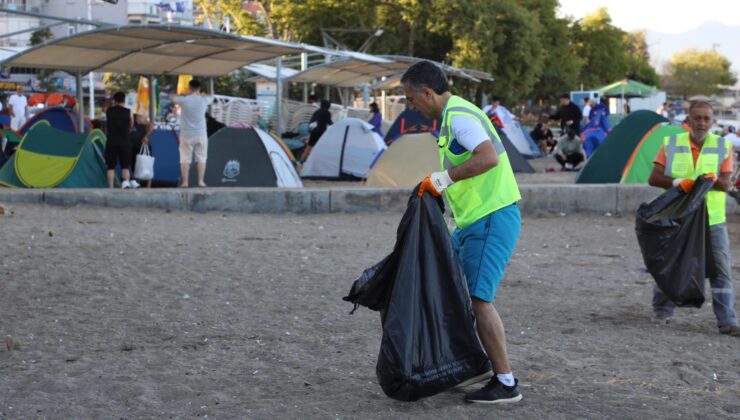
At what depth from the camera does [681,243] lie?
6.87 meters

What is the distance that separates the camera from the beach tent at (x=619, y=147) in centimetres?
1670

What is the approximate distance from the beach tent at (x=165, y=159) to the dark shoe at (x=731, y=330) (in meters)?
10.4

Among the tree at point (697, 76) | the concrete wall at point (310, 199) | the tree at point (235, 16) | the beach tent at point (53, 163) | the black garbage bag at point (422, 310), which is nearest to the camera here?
the black garbage bag at point (422, 310)

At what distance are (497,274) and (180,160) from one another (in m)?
10.9

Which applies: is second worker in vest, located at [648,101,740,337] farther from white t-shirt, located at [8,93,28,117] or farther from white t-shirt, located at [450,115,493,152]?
white t-shirt, located at [8,93,28,117]

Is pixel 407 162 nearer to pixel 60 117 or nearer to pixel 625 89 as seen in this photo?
pixel 60 117

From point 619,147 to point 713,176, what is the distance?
10.2 metres

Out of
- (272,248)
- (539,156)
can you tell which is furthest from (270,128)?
(272,248)

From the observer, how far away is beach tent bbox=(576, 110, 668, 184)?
16703 mm

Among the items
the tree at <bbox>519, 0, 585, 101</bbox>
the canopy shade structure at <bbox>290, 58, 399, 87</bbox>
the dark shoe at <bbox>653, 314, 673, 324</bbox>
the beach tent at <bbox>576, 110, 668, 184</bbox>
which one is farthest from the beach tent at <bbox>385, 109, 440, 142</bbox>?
the tree at <bbox>519, 0, 585, 101</bbox>

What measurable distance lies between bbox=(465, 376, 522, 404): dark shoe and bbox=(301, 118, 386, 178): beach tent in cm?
1329

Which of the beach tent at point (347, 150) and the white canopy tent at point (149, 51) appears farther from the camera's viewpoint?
the beach tent at point (347, 150)

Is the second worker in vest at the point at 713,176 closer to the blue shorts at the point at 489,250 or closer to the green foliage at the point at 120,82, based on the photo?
the blue shorts at the point at 489,250

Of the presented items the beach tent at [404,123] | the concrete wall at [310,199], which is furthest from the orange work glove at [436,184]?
the beach tent at [404,123]
